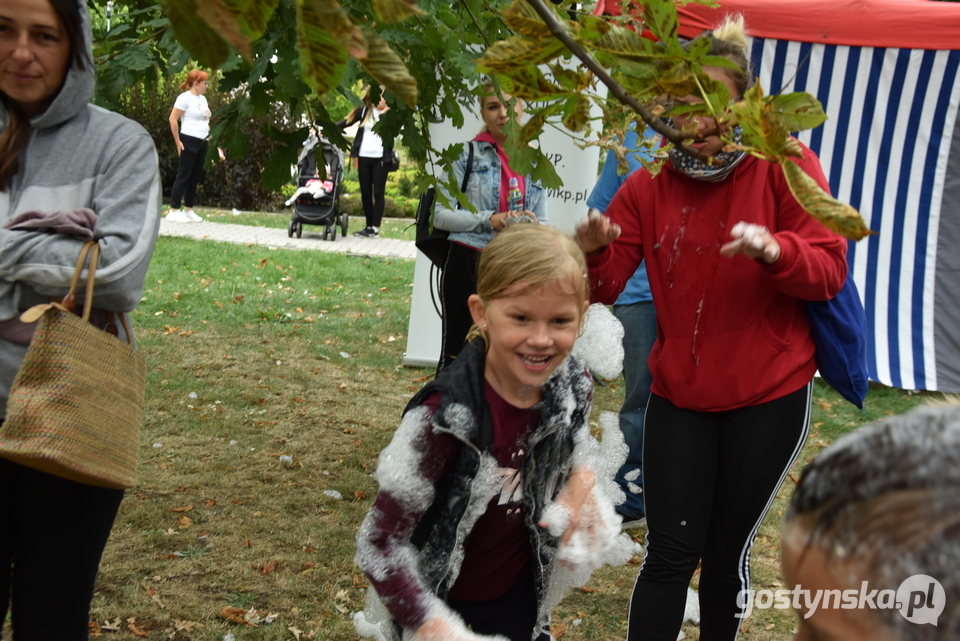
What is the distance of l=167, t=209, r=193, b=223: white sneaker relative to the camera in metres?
14.1

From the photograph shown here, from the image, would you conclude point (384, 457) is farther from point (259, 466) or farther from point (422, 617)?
point (259, 466)

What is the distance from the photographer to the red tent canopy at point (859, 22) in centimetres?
638

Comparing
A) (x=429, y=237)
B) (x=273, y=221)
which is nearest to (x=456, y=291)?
(x=429, y=237)

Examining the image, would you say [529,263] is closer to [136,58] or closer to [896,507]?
[896,507]

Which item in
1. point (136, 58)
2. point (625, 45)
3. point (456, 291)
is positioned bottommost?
point (456, 291)

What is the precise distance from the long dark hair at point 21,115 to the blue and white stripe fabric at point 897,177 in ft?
17.9

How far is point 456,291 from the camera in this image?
503cm

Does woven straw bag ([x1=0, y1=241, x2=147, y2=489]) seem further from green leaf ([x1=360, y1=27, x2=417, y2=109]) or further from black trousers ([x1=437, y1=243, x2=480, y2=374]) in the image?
black trousers ([x1=437, y1=243, x2=480, y2=374])

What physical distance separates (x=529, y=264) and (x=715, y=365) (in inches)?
28.6

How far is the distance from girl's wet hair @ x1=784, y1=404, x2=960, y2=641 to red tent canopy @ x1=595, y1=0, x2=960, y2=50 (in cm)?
607

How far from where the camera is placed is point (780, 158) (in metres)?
1.16

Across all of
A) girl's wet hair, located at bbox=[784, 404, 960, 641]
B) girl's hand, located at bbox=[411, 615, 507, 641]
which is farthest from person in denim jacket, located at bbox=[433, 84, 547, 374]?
girl's wet hair, located at bbox=[784, 404, 960, 641]

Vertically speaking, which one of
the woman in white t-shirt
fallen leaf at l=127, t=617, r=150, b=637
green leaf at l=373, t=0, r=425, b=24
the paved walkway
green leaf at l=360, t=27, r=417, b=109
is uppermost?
the woman in white t-shirt

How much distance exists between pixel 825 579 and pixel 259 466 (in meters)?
4.60
